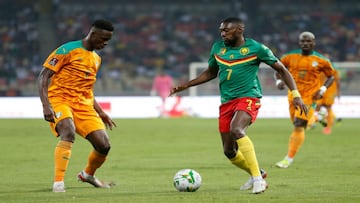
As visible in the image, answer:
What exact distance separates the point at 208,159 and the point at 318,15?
3155 centimetres

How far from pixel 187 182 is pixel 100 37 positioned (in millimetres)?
2127

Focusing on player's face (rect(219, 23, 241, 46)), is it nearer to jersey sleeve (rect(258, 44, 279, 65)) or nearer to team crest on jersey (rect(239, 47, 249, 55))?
team crest on jersey (rect(239, 47, 249, 55))

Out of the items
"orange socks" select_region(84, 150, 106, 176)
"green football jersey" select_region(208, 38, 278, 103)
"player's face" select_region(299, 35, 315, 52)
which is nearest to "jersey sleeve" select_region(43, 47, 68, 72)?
"orange socks" select_region(84, 150, 106, 176)

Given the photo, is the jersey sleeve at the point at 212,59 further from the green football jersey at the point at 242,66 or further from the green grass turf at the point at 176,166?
the green grass turf at the point at 176,166

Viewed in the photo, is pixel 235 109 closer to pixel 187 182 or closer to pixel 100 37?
pixel 187 182

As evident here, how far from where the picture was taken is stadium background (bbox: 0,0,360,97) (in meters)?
42.9

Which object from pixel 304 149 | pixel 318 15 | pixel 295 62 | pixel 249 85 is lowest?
pixel 318 15

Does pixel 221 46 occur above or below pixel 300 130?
above

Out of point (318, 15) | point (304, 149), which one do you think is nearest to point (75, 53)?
point (304, 149)

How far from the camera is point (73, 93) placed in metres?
10.5

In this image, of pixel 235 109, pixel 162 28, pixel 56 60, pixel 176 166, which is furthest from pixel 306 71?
pixel 162 28

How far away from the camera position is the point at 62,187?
10219mm

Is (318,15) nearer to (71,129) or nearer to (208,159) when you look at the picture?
(208,159)

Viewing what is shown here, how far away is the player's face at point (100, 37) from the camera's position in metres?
10.3
